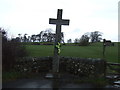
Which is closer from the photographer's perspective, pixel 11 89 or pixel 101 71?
pixel 11 89

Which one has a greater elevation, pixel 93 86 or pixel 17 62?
pixel 17 62

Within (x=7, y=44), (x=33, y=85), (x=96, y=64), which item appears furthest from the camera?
(x=7, y=44)

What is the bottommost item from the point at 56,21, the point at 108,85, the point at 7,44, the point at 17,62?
the point at 108,85

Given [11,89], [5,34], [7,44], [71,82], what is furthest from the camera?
[5,34]

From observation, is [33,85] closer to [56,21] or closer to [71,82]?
[71,82]

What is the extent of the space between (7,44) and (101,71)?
17.6 feet

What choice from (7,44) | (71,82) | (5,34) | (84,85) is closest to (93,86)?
Result: (84,85)

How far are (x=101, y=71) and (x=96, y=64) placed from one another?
1.55 ft

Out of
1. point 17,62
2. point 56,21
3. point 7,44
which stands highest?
point 56,21

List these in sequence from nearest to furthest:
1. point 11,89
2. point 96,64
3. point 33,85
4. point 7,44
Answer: point 11,89 < point 33,85 < point 96,64 < point 7,44

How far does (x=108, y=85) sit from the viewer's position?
A: 25.9 ft

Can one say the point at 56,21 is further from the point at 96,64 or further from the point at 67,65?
the point at 96,64

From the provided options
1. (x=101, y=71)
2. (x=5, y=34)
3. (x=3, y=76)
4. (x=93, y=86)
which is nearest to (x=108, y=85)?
(x=93, y=86)

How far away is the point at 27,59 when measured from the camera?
10188mm
